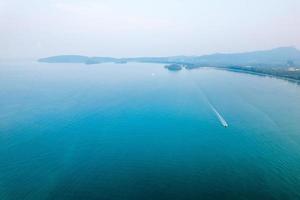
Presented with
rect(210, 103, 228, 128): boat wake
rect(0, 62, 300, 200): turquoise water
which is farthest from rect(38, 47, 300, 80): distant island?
rect(0, 62, 300, 200): turquoise water

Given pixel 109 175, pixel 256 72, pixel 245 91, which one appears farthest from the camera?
pixel 256 72

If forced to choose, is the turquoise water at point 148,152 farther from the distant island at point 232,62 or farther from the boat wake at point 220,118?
the distant island at point 232,62

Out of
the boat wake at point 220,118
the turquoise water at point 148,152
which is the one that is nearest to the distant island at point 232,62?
the boat wake at point 220,118

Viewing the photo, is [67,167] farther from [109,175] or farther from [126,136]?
[126,136]

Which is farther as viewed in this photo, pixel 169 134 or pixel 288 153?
pixel 169 134

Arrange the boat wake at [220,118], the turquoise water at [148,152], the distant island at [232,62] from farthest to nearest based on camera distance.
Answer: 1. the distant island at [232,62]
2. the boat wake at [220,118]
3. the turquoise water at [148,152]

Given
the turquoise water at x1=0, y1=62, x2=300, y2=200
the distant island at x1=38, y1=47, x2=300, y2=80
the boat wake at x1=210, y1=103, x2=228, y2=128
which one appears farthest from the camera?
the distant island at x1=38, y1=47, x2=300, y2=80

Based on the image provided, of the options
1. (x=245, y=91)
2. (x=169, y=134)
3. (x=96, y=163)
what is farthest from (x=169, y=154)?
(x=245, y=91)

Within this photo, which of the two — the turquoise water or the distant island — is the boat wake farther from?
the distant island
